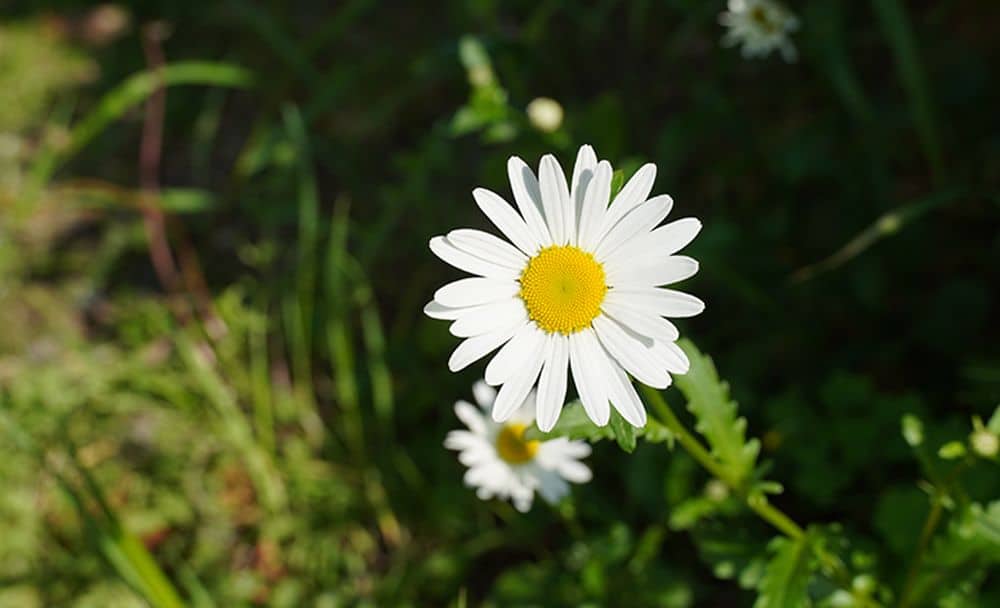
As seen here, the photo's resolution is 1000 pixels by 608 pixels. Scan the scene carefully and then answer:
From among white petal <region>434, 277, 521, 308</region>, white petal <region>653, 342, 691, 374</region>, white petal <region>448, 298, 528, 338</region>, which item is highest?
white petal <region>434, 277, 521, 308</region>

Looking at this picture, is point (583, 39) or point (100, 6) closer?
point (583, 39)

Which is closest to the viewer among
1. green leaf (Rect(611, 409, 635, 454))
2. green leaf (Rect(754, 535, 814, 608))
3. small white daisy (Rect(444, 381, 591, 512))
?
green leaf (Rect(611, 409, 635, 454))

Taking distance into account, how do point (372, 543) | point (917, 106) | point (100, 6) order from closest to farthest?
point (917, 106) → point (372, 543) → point (100, 6)

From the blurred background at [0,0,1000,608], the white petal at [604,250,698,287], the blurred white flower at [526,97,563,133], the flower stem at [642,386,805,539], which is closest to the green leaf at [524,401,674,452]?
the flower stem at [642,386,805,539]

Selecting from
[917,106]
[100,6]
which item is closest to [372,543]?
[917,106]

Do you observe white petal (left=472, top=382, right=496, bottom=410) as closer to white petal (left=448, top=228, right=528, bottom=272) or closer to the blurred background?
the blurred background

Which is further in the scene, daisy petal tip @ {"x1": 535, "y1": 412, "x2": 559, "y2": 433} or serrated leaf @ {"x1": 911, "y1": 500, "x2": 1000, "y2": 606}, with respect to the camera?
serrated leaf @ {"x1": 911, "y1": 500, "x2": 1000, "y2": 606}

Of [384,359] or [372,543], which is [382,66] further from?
[372,543]
